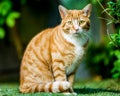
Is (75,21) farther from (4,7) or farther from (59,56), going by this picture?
(4,7)

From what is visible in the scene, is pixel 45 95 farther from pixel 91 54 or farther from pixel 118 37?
pixel 91 54

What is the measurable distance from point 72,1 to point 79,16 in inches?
112

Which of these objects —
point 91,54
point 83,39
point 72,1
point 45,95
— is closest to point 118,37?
point 83,39

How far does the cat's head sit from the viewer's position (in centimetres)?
728

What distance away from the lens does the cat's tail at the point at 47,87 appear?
720 centimetres

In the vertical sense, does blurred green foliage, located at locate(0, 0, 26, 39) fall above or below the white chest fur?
above

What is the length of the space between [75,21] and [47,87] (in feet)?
2.94

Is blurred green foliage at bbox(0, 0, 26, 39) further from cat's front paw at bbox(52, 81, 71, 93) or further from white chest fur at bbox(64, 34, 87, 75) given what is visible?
cat's front paw at bbox(52, 81, 71, 93)

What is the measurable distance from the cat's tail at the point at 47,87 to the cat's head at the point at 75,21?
26.2 inches

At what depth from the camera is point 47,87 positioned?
735 cm

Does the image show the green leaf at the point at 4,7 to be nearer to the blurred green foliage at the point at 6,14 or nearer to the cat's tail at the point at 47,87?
the blurred green foliage at the point at 6,14

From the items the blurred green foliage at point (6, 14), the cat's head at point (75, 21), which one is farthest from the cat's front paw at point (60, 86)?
the blurred green foliage at point (6, 14)

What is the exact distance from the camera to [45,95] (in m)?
7.17

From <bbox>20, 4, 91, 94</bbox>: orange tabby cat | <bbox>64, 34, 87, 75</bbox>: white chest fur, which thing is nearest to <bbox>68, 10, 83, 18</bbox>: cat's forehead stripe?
<bbox>20, 4, 91, 94</bbox>: orange tabby cat
